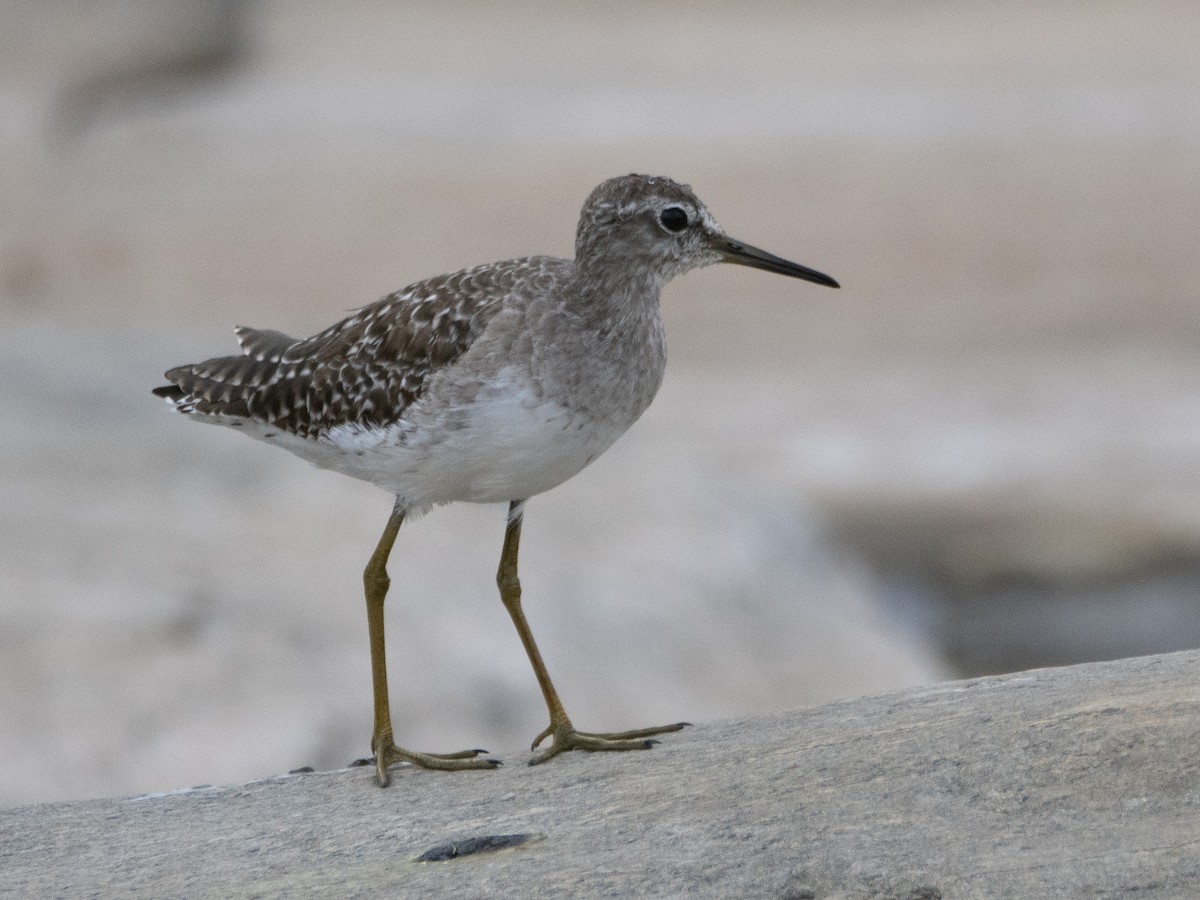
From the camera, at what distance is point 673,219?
7855 millimetres

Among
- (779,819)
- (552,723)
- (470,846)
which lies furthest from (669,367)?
(779,819)

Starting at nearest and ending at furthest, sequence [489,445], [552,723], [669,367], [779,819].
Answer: [779,819], [489,445], [552,723], [669,367]

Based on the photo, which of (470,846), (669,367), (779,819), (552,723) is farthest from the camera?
(669,367)

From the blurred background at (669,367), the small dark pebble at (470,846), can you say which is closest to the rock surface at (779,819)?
the small dark pebble at (470,846)

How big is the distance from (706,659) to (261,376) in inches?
214

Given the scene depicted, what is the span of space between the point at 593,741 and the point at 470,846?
1448 millimetres

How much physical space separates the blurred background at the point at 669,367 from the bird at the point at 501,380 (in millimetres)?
1268

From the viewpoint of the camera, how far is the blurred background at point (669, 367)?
11.8 meters

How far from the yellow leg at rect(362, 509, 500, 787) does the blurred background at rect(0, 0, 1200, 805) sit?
0.29 meters

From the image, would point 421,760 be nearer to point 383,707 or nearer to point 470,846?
point 383,707

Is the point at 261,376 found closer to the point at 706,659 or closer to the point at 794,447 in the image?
the point at 706,659

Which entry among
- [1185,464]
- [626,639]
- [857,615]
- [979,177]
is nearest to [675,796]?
[626,639]

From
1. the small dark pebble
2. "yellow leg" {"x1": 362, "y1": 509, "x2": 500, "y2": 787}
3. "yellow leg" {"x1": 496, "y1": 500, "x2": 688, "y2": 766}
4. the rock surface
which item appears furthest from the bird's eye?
the small dark pebble

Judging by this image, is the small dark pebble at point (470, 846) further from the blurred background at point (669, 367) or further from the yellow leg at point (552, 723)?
the blurred background at point (669, 367)
